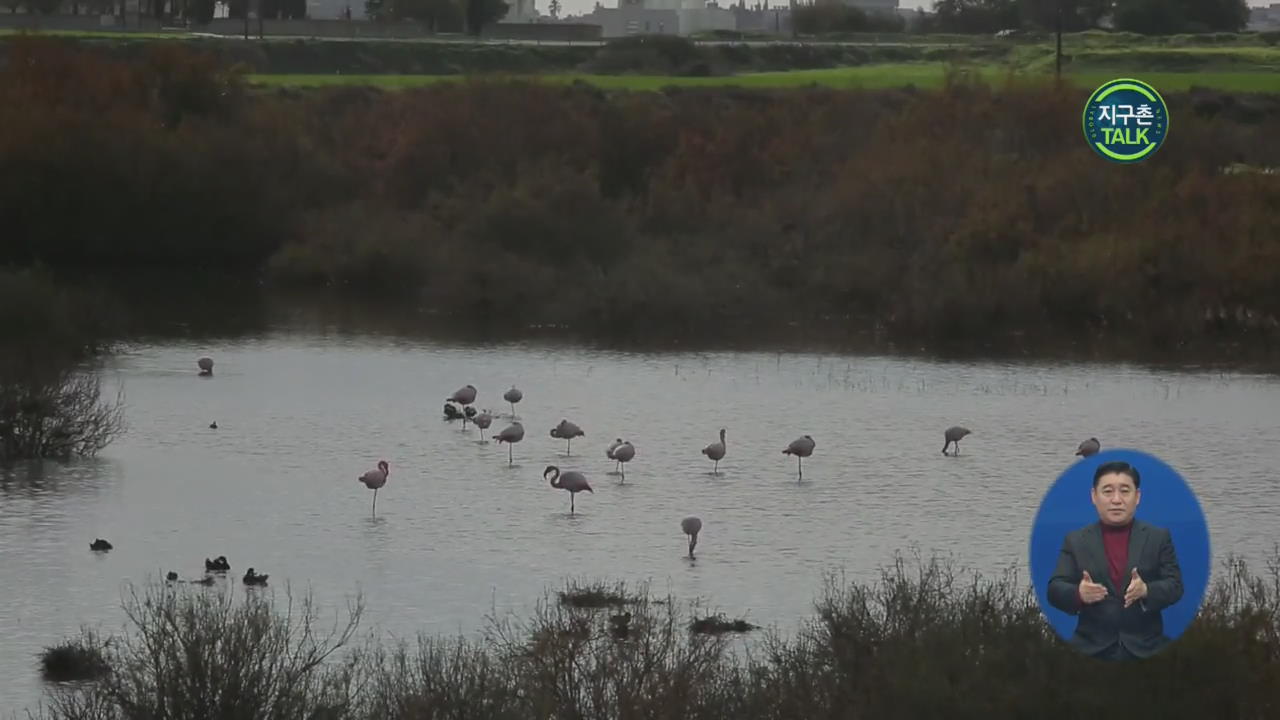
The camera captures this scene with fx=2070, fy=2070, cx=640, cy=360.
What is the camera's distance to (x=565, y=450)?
28953mm

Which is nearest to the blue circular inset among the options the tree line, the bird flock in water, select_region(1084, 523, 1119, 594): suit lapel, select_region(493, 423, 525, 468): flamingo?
select_region(1084, 523, 1119, 594): suit lapel

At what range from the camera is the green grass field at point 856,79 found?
69.4 m

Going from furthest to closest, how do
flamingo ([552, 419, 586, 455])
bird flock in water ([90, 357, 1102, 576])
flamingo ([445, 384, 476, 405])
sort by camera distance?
1. flamingo ([445, 384, 476, 405])
2. flamingo ([552, 419, 586, 455])
3. bird flock in water ([90, 357, 1102, 576])

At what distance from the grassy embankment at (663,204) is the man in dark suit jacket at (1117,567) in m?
34.0

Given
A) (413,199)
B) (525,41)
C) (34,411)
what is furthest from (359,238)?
(525,41)

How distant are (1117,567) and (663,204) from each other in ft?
152

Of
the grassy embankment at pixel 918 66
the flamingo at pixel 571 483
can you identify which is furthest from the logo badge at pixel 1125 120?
the grassy embankment at pixel 918 66

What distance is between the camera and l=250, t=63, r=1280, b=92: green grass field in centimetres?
6944

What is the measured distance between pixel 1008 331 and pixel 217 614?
104 feet

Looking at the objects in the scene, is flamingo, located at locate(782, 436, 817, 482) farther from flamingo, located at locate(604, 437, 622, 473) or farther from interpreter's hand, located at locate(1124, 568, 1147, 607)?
interpreter's hand, located at locate(1124, 568, 1147, 607)

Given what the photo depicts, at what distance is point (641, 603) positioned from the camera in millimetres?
17797

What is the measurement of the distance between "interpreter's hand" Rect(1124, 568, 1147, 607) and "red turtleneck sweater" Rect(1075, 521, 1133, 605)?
0.04 metres

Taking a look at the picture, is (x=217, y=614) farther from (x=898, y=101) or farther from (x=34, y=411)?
(x=898, y=101)

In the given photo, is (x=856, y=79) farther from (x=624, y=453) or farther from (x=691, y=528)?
(x=691, y=528)
